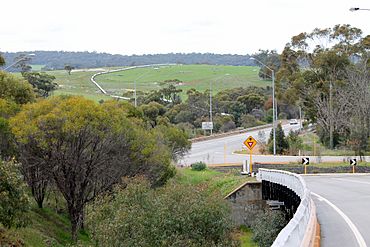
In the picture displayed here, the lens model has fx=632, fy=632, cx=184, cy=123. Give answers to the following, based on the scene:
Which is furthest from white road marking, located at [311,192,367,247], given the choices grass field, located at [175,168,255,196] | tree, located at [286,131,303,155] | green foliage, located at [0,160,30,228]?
tree, located at [286,131,303,155]

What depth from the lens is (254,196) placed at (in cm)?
3447

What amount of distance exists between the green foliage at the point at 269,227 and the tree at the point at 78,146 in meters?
7.42

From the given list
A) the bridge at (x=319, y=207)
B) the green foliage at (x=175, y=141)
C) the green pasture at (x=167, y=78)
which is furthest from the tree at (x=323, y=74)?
the green pasture at (x=167, y=78)

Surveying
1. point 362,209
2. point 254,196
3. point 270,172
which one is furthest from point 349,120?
point 362,209

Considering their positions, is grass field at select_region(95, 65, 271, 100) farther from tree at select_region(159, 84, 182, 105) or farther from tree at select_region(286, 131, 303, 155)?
tree at select_region(286, 131, 303, 155)

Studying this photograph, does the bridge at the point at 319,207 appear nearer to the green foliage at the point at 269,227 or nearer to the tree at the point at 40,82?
the green foliage at the point at 269,227

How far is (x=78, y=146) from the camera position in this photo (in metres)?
28.3

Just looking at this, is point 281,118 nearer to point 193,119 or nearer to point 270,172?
point 193,119

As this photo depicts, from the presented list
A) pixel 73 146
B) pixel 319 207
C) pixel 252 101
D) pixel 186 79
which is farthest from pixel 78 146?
pixel 186 79

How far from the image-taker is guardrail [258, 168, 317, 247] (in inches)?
360

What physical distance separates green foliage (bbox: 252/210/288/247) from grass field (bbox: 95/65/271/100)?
322 feet

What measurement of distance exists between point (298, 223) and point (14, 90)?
2543 cm

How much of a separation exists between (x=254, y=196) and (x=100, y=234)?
1641 cm

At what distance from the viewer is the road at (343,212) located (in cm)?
1427
